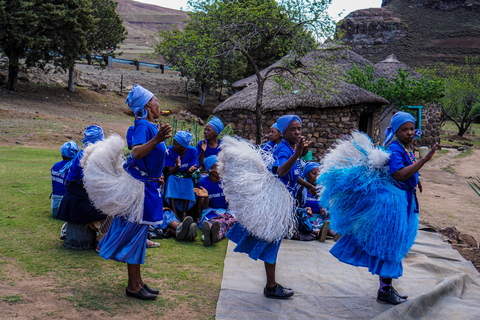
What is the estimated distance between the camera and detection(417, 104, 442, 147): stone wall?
77.2 feet

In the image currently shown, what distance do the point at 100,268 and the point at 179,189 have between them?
79.1 inches

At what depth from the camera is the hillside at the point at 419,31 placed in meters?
56.4

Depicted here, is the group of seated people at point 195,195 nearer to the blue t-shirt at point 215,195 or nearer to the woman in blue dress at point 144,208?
the blue t-shirt at point 215,195

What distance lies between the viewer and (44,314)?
2.91 meters

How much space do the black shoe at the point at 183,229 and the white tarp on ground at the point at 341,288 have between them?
616 millimetres

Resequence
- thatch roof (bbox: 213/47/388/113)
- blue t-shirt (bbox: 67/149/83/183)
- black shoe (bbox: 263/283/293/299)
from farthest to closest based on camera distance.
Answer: thatch roof (bbox: 213/47/388/113) → blue t-shirt (bbox: 67/149/83/183) → black shoe (bbox: 263/283/293/299)

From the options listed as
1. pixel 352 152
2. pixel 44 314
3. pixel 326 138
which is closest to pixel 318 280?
pixel 352 152

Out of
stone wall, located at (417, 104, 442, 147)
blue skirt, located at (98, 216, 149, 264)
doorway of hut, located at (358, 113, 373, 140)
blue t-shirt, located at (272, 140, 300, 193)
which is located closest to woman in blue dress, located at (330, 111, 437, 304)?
blue t-shirt, located at (272, 140, 300, 193)

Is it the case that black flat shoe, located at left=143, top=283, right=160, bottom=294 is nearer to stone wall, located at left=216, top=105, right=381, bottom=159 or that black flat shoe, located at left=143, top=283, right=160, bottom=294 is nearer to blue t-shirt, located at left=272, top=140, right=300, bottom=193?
blue t-shirt, located at left=272, top=140, right=300, bottom=193

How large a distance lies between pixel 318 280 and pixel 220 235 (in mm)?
1674

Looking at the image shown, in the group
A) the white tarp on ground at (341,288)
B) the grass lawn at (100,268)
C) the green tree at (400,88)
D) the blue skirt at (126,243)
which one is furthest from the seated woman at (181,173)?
the green tree at (400,88)

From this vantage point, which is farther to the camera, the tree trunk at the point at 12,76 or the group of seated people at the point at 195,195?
the tree trunk at the point at 12,76

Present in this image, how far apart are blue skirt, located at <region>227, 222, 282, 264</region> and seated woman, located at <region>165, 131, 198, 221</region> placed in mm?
2210

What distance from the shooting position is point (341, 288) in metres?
3.93
